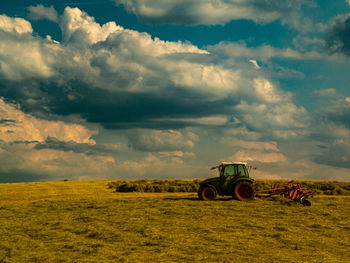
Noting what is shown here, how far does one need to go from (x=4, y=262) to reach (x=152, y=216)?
22.0 feet

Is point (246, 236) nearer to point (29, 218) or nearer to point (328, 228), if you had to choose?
point (328, 228)

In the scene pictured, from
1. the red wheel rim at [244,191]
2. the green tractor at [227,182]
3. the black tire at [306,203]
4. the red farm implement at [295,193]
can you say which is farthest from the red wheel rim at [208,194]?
the black tire at [306,203]

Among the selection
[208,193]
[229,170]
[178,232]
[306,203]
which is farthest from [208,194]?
[178,232]

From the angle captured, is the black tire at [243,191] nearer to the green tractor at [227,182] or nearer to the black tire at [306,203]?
the green tractor at [227,182]

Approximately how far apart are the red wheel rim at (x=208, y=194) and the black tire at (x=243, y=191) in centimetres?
116

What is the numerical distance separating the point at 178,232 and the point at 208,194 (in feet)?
25.4

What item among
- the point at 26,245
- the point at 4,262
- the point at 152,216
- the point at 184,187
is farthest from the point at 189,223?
the point at 184,187

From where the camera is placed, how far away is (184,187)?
30.1 m

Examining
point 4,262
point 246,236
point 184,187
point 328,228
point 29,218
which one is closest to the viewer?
point 4,262

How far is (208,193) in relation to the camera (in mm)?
19141

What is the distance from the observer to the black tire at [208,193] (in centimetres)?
1905

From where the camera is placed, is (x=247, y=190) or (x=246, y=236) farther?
(x=247, y=190)

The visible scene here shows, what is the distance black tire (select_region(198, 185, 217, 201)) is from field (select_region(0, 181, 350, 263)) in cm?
110

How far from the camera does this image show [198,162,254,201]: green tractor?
18703 mm
